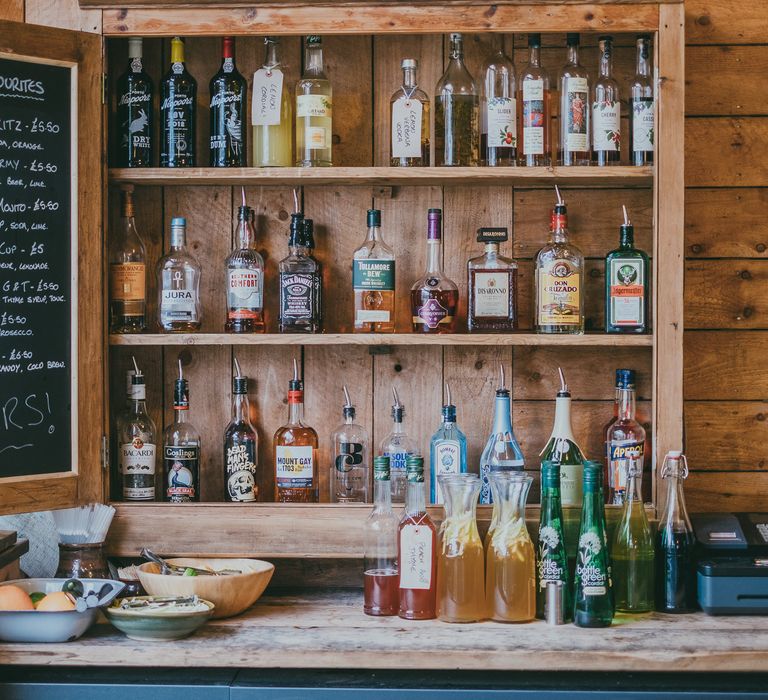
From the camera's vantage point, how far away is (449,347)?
7.63 feet

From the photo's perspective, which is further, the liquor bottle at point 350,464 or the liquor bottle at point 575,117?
the liquor bottle at point 350,464

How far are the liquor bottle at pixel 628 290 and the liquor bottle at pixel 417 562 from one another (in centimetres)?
56

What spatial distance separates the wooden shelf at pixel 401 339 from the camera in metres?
2.09

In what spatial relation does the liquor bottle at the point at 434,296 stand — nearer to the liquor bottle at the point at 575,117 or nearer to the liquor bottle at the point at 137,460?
the liquor bottle at the point at 575,117

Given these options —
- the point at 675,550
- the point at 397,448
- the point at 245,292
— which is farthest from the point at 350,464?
the point at 675,550

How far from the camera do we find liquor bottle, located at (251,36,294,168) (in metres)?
2.20

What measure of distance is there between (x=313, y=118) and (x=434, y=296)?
0.48m

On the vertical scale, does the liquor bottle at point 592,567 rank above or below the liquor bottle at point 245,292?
below

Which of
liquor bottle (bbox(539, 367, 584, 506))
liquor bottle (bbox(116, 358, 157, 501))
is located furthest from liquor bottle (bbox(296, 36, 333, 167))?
liquor bottle (bbox(539, 367, 584, 506))

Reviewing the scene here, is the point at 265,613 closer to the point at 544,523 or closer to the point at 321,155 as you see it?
the point at 544,523

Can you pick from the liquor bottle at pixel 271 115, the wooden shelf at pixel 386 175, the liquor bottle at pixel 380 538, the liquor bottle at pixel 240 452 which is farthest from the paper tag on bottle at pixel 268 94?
the liquor bottle at pixel 380 538

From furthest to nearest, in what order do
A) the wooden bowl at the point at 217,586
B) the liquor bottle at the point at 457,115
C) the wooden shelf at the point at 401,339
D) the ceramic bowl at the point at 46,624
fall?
the liquor bottle at the point at 457,115 < the wooden shelf at the point at 401,339 < the wooden bowl at the point at 217,586 < the ceramic bowl at the point at 46,624

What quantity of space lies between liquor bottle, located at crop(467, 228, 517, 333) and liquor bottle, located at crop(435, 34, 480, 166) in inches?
7.0

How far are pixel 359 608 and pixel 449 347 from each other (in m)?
0.64
